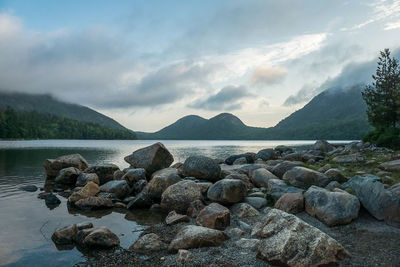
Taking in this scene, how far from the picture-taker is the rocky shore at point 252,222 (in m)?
8.38

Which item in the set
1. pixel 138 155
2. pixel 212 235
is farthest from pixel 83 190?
pixel 212 235

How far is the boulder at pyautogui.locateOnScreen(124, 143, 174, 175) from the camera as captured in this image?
74.7ft

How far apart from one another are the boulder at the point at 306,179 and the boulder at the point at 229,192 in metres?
3.70

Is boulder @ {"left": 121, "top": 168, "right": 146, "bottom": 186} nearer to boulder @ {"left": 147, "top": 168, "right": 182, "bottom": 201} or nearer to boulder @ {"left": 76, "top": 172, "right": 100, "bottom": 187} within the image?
boulder @ {"left": 76, "top": 172, "right": 100, "bottom": 187}

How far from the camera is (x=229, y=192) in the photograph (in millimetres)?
14859

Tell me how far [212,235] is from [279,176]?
38.1 ft

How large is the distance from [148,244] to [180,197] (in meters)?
5.19

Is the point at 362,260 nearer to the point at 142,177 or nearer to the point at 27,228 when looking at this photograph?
the point at 27,228

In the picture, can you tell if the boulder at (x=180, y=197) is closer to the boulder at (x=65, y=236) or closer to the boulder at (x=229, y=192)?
the boulder at (x=229, y=192)

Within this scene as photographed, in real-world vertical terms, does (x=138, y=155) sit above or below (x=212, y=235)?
above

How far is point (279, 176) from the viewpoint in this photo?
66.8 feet

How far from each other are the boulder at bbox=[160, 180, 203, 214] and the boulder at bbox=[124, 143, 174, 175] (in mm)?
7376

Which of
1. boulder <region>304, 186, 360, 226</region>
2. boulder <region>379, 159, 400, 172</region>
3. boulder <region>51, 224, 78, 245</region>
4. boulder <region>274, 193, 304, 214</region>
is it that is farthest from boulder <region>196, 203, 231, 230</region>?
boulder <region>379, 159, 400, 172</region>

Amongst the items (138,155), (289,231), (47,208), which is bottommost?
(47,208)
